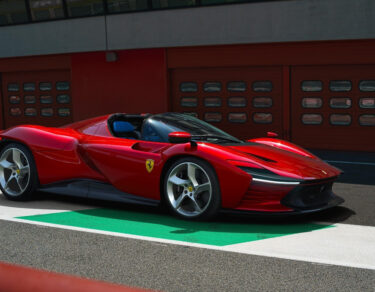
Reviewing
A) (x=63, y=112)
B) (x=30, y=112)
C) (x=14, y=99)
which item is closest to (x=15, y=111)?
(x=14, y=99)

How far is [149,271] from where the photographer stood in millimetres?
3514

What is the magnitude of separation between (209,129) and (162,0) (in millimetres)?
9770

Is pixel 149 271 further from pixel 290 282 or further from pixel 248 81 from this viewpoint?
pixel 248 81

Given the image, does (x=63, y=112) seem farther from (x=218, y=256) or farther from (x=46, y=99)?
(x=218, y=256)

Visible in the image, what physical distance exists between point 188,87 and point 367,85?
16.6ft

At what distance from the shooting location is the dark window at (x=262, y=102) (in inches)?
551

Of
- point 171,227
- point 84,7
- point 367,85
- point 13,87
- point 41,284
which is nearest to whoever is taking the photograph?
point 41,284

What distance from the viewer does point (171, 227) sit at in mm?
4848

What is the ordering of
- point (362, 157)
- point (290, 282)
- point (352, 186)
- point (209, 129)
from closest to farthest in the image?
point (290, 282) → point (209, 129) → point (352, 186) → point (362, 157)

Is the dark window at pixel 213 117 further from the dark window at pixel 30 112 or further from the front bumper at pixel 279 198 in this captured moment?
the front bumper at pixel 279 198

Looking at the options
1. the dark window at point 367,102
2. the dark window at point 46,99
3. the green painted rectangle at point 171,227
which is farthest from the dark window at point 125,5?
the green painted rectangle at point 171,227

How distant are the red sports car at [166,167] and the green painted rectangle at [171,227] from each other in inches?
6.4

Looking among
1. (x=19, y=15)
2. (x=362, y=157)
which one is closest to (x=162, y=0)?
(x=19, y=15)

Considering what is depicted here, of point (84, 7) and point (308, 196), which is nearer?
point (308, 196)
